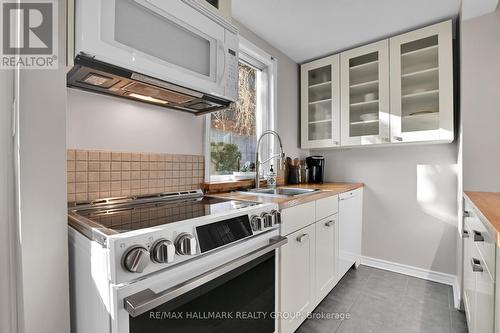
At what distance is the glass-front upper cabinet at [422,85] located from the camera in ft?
6.53

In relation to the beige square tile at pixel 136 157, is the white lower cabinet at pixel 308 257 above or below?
below

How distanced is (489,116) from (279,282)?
1.78 m

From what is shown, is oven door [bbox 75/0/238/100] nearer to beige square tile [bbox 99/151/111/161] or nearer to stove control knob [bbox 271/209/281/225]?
beige square tile [bbox 99/151/111/161]

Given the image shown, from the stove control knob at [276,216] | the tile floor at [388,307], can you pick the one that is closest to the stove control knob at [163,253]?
the stove control knob at [276,216]

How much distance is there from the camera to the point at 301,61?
279cm

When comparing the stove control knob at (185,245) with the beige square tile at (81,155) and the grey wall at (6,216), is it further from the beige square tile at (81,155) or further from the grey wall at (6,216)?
the beige square tile at (81,155)

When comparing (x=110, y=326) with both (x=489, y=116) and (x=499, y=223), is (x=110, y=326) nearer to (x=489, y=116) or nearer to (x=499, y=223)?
(x=499, y=223)

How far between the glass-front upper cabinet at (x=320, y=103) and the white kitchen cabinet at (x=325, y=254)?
3.26 ft

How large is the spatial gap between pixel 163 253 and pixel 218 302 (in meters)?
0.37

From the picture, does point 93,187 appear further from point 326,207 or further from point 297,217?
point 326,207

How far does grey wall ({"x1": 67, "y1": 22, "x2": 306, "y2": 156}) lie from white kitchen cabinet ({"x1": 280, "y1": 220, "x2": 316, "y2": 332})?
2.86ft

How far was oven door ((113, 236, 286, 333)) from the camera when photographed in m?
0.72

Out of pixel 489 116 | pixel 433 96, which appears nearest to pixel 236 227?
pixel 489 116

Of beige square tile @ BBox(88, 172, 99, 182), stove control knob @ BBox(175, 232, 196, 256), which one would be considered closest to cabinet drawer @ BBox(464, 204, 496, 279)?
stove control knob @ BBox(175, 232, 196, 256)
